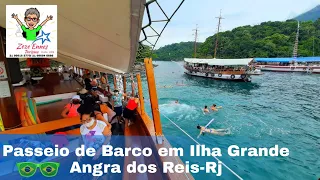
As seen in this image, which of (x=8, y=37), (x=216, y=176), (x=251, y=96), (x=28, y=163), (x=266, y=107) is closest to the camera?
(x=8, y=37)

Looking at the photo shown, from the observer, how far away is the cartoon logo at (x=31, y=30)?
1.67 meters

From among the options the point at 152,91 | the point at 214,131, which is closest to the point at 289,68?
the point at 214,131

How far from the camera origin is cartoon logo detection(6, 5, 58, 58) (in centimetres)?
167

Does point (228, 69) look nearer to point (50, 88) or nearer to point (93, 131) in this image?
point (50, 88)

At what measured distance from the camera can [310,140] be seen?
1015cm

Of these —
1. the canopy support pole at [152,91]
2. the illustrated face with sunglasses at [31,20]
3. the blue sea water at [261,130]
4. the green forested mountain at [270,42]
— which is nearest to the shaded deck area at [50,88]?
the illustrated face with sunglasses at [31,20]

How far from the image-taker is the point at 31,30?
199 cm

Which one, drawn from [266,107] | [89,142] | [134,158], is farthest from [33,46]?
[266,107]

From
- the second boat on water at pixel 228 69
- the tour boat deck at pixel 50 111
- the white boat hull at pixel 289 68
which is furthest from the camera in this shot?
the white boat hull at pixel 289 68

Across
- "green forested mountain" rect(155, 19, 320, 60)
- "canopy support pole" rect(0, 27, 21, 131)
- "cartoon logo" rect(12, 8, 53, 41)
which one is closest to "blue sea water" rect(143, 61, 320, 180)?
"canopy support pole" rect(0, 27, 21, 131)

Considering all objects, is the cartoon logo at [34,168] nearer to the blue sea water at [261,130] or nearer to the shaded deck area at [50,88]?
the shaded deck area at [50,88]

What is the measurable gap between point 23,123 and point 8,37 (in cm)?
153

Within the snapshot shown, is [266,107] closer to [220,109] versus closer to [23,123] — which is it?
[220,109]

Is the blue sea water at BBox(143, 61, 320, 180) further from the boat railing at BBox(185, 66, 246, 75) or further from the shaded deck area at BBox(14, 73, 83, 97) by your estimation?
the boat railing at BBox(185, 66, 246, 75)
